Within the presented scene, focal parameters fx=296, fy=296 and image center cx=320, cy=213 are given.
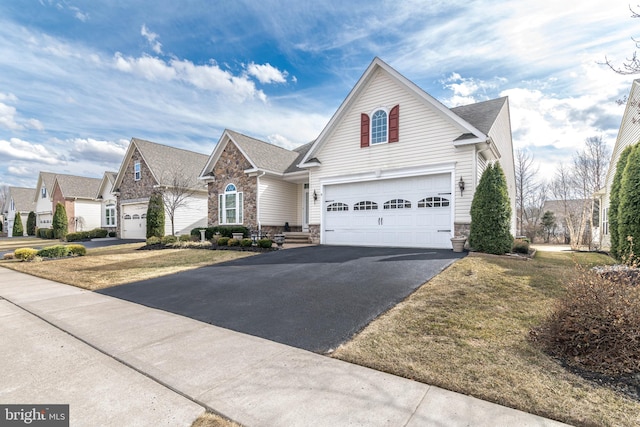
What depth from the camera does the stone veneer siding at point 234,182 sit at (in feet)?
54.9

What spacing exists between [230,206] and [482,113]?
1430 centimetres

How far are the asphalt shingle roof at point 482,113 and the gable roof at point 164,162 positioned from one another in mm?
18770

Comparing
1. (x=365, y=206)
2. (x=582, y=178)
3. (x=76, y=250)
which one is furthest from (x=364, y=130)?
(x=582, y=178)

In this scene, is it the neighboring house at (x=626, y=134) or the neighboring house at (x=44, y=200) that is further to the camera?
the neighboring house at (x=44, y=200)

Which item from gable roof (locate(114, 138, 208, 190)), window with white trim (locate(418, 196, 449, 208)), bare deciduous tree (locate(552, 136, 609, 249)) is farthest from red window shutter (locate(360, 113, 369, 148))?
bare deciduous tree (locate(552, 136, 609, 249))

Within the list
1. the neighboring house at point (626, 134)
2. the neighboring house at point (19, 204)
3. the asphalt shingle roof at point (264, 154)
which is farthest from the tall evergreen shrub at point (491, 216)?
the neighboring house at point (19, 204)

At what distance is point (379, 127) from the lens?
12602mm

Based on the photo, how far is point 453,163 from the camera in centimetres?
1088

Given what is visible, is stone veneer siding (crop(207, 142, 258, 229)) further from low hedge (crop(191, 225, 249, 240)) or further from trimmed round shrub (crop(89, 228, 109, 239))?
trimmed round shrub (crop(89, 228, 109, 239))

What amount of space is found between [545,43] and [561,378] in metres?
9.38

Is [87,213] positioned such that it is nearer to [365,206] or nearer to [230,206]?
[230,206]

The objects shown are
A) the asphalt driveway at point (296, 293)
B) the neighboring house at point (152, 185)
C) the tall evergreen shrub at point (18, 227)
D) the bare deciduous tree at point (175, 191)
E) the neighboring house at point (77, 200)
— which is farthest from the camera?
the tall evergreen shrub at point (18, 227)

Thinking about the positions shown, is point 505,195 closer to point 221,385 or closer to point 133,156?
point 221,385

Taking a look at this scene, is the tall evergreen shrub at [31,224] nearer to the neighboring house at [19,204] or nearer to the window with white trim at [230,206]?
the neighboring house at [19,204]
